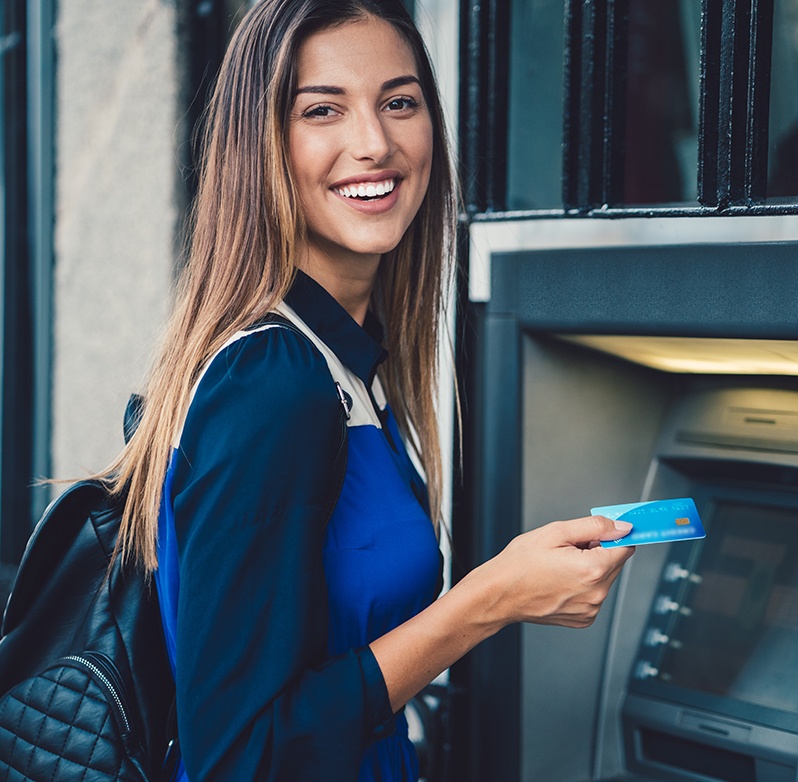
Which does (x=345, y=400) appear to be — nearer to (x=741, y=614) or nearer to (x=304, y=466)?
(x=304, y=466)

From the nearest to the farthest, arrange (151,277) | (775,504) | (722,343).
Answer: (722,343), (775,504), (151,277)

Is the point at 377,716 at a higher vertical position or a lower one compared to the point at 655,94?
lower

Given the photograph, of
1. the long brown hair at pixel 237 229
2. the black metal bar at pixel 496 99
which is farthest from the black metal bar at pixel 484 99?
the long brown hair at pixel 237 229

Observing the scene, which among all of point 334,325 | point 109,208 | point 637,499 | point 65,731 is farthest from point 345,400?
point 109,208

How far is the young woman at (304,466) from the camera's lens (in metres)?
1.22

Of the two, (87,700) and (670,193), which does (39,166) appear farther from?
(87,700)

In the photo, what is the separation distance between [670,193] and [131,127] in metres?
1.48

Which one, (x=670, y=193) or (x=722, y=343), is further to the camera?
(x=670, y=193)

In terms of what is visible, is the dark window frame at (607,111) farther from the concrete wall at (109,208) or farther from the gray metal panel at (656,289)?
the concrete wall at (109,208)

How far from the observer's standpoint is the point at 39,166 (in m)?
3.26

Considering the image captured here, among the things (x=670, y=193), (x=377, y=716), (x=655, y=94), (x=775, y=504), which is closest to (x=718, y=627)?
(x=775, y=504)

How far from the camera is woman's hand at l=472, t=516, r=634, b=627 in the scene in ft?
4.27

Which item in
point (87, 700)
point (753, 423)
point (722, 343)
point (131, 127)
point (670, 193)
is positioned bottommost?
point (87, 700)

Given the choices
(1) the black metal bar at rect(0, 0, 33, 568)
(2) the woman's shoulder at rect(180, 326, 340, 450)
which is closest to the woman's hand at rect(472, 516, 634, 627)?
(2) the woman's shoulder at rect(180, 326, 340, 450)
